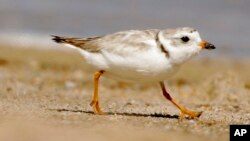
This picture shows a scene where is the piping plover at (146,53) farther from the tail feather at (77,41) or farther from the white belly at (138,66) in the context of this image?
the tail feather at (77,41)

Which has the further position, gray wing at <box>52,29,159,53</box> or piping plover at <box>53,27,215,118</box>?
gray wing at <box>52,29,159,53</box>

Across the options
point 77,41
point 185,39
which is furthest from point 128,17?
point 185,39

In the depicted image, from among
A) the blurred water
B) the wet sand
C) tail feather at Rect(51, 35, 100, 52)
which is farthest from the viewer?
the blurred water

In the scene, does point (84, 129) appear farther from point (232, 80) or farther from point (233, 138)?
point (232, 80)

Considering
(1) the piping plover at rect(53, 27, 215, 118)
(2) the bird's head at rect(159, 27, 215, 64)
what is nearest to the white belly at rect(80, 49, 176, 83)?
(1) the piping plover at rect(53, 27, 215, 118)

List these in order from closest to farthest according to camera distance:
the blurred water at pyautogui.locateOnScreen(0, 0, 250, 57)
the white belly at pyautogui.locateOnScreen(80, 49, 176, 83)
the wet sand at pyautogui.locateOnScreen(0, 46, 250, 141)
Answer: the wet sand at pyautogui.locateOnScreen(0, 46, 250, 141), the white belly at pyautogui.locateOnScreen(80, 49, 176, 83), the blurred water at pyautogui.locateOnScreen(0, 0, 250, 57)

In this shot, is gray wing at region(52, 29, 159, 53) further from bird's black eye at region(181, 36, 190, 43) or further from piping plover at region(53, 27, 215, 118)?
bird's black eye at region(181, 36, 190, 43)

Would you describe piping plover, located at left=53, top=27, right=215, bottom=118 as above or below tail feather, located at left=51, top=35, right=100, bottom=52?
below

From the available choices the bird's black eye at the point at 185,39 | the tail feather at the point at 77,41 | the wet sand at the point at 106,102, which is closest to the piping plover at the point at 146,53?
the bird's black eye at the point at 185,39
